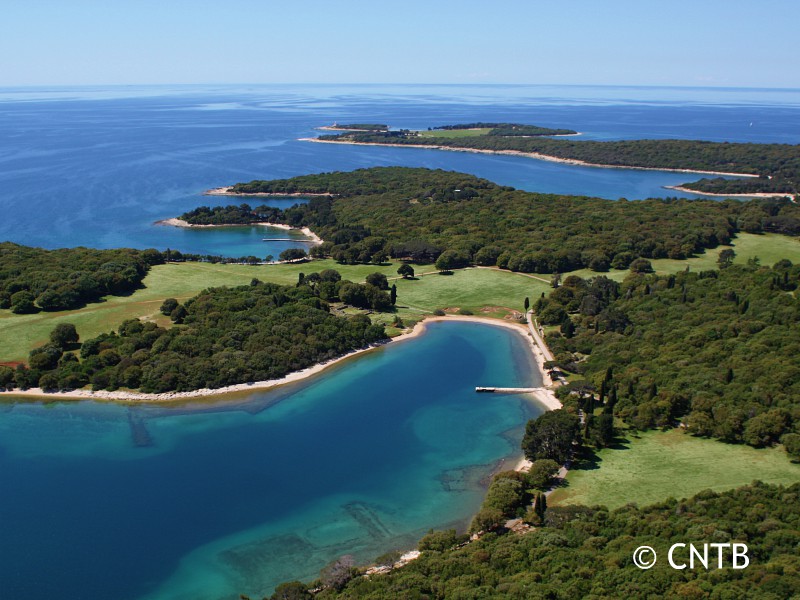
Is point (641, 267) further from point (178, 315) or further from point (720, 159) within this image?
point (720, 159)

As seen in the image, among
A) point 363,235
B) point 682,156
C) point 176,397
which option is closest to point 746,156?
point 682,156

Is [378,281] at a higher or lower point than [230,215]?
lower

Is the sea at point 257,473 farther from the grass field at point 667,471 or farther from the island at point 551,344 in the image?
the grass field at point 667,471

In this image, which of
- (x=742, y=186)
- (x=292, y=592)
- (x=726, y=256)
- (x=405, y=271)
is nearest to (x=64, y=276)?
(x=405, y=271)

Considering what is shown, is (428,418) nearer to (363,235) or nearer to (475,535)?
(475,535)

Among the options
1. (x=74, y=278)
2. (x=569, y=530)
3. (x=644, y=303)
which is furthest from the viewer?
(x=74, y=278)

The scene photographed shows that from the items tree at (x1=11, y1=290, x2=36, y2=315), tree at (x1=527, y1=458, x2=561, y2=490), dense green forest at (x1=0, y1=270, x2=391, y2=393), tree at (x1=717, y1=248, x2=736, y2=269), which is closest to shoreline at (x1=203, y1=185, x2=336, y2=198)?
dense green forest at (x1=0, y1=270, x2=391, y2=393)
